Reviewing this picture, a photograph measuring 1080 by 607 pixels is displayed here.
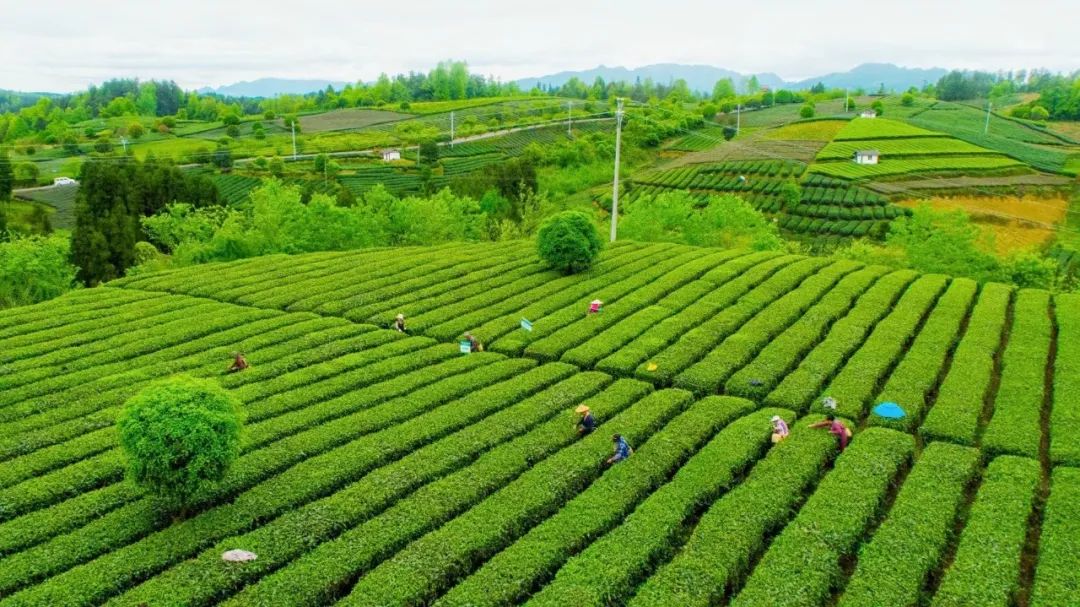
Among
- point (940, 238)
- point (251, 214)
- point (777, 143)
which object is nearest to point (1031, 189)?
point (777, 143)

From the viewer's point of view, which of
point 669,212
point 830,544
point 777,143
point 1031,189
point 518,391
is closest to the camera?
point 830,544

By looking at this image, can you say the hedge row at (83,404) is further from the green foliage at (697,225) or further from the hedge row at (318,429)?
the green foliage at (697,225)

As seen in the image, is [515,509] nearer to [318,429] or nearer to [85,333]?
[318,429]

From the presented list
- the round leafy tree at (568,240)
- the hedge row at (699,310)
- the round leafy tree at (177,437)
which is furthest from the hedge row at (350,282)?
the round leafy tree at (177,437)

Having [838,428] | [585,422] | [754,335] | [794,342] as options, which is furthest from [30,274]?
[838,428]

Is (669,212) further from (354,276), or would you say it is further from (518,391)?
(518,391)

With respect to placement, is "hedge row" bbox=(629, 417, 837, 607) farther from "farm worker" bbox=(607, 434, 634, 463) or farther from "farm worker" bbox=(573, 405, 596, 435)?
"farm worker" bbox=(573, 405, 596, 435)
